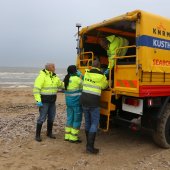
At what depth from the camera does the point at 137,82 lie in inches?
219

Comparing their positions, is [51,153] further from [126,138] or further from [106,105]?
[126,138]

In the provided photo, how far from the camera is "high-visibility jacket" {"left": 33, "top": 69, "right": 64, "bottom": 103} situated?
669 centimetres

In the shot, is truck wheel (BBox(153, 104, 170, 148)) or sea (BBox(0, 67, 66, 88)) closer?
truck wheel (BBox(153, 104, 170, 148))

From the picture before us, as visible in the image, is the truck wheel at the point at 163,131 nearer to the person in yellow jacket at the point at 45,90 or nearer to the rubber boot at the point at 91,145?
the rubber boot at the point at 91,145

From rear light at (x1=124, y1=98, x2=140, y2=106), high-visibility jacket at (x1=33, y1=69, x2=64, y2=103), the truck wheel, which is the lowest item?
the truck wheel

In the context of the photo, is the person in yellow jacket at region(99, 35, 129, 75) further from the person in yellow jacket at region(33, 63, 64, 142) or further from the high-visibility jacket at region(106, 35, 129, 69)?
the person in yellow jacket at region(33, 63, 64, 142)

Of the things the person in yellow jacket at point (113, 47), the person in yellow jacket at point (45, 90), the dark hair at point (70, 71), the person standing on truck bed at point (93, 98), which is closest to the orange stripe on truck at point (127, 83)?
the person standing on truck bed at point (93, 98)

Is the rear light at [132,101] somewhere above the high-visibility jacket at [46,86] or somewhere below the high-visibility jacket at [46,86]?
below

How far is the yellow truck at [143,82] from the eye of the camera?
5578mm

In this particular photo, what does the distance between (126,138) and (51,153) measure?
2.09 m

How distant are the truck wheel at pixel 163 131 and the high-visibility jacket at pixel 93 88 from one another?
1304mm

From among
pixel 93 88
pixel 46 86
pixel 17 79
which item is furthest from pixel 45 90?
pixel 17 79

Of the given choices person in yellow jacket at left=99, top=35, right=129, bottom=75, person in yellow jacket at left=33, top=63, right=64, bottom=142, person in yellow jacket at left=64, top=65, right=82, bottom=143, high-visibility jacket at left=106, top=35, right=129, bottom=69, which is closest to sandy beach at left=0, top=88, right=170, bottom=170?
person in yellow jacket at left=64, top=65, right=82, bottom=143

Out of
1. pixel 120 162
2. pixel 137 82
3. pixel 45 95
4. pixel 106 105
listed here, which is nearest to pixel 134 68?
pixel 137 82
